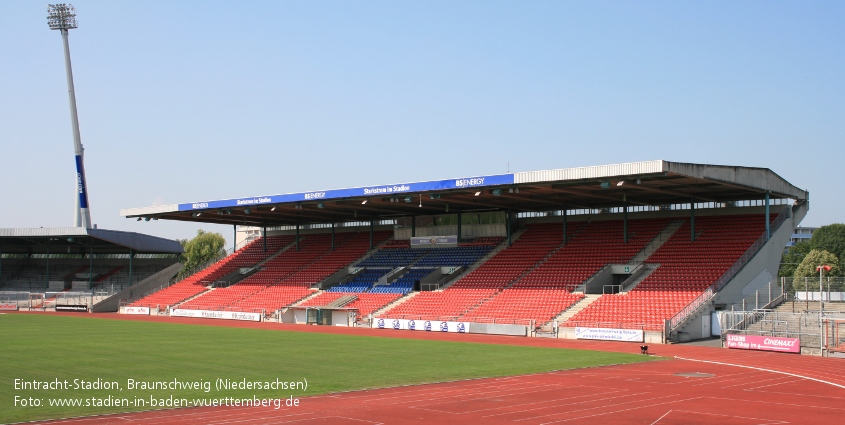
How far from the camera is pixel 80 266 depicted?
79688 mm

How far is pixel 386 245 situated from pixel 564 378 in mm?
40892

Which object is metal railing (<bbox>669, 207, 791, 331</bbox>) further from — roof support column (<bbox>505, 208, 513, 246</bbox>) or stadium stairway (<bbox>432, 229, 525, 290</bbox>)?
stadium stairway (<bbox>432, 229, 525, 290</bbox>)

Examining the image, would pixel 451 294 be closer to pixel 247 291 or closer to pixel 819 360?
pixel 247 291

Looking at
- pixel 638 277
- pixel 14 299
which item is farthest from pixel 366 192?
pixel 14 299

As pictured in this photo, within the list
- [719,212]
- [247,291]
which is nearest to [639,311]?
[719,212]

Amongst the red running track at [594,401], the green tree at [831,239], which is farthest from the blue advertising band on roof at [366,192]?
the green tree at [831,239]

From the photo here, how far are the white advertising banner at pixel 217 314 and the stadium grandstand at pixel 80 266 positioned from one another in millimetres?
10992

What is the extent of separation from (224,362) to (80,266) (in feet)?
196

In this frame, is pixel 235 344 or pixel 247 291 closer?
pixel 235 344

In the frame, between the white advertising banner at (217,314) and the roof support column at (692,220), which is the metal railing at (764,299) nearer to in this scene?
the roof support column at (692,220)

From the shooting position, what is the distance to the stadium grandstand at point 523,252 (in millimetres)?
40812

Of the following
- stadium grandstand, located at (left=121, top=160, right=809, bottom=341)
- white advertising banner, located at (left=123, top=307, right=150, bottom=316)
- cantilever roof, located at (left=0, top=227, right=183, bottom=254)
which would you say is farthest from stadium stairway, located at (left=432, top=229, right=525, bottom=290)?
cantilever roof, located at (left=0, top=227, right=183, bottom=254)

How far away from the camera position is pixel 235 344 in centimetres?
3428

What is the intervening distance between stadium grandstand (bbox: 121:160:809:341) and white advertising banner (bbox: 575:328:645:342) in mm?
211
